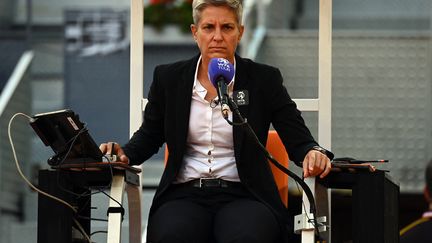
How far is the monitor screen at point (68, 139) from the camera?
5.21 meters

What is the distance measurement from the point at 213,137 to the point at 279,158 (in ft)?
2.05

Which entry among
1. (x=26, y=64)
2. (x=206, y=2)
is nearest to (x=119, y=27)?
(x=26, y=64)

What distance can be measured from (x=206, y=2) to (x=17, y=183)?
5497mm

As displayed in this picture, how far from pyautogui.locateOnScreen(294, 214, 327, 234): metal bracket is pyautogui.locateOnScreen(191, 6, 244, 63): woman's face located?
0.76 m

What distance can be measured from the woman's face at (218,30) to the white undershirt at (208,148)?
0.23 meters

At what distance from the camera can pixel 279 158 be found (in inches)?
241

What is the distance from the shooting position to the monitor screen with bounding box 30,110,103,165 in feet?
17.1

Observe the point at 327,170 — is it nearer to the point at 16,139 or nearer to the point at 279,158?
the point at 279,158

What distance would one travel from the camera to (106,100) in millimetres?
10188

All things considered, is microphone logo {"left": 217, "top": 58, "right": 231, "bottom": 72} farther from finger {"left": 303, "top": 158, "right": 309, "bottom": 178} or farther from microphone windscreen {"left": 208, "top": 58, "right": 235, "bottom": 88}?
finger {"left": 303, "top": 158, "right": 309, "bottom": 178}

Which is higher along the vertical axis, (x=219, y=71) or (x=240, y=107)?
(x=219, y=71)

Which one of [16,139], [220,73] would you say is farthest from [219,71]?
[16,139]

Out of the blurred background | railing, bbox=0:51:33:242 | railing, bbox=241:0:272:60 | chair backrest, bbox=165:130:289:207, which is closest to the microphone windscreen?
chair backrest, bbox=165:130:289:207

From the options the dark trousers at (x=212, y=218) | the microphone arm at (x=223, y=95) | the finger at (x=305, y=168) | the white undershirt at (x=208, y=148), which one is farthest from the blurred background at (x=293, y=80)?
the microphone arm at (x=223, y=95)
